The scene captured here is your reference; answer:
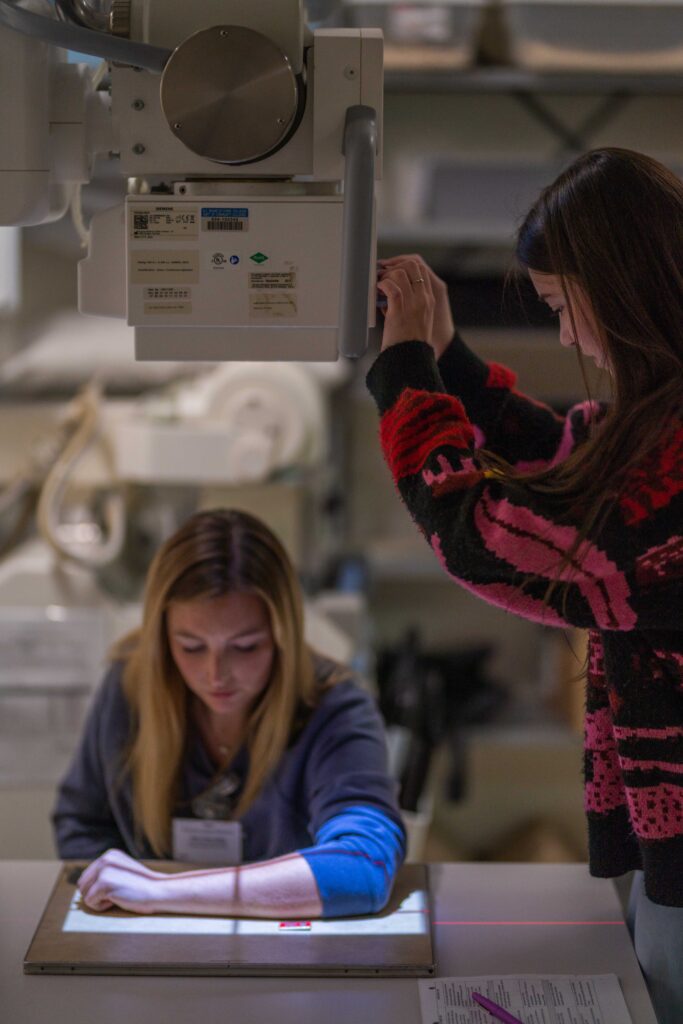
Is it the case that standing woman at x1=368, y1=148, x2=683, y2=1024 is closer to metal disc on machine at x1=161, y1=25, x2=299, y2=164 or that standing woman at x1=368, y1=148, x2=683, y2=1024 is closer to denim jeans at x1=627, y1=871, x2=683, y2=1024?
denim jeans at x1=627, y1=871, x2=683, y2=1024

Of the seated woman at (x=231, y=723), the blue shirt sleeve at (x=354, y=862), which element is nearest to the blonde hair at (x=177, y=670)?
the seated woman at (x=231, y=723)

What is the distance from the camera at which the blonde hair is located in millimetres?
1449

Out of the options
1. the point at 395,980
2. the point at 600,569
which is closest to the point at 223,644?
the point at 395,980

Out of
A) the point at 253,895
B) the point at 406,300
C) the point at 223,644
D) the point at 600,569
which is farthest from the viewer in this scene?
the point at 223,644

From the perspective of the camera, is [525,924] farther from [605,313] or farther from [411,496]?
[605,313]

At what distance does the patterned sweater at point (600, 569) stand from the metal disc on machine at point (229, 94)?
8.5 inches

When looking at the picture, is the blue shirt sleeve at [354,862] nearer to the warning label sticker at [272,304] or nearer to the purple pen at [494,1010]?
the purple pen at [494,1010]

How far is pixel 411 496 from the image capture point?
3.35ft

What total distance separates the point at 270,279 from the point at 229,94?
15 cm

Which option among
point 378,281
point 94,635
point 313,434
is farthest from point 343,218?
point 94,635

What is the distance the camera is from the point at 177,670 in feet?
4.94

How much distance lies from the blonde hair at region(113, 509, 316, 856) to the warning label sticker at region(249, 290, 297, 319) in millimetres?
459

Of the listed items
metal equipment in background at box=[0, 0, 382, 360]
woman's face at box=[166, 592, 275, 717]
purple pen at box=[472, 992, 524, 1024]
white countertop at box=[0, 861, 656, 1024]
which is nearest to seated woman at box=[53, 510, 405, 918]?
woman's face at box=[166, 592, 275, 717]

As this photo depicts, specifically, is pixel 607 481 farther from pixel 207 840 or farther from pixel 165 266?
pixel 207 840
